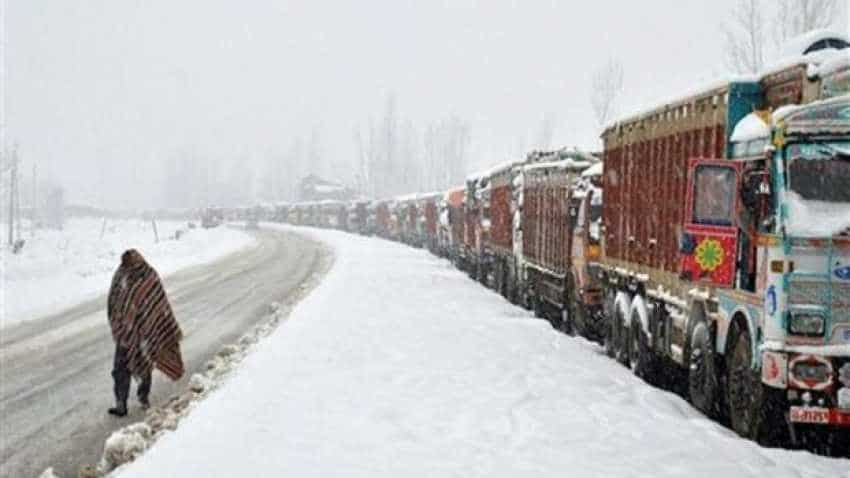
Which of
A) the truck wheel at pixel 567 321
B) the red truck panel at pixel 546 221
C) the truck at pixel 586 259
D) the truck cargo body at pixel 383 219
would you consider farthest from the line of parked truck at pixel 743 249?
the truck cargo body at pixel 383 219

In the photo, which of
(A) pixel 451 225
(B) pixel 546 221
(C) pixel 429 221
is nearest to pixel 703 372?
(B) pixel 546 221

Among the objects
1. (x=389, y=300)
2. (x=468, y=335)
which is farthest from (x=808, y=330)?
(x=389, y=300)

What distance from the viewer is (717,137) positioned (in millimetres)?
11586

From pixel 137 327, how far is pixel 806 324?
320 inches

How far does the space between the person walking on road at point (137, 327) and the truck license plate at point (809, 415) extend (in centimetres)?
783

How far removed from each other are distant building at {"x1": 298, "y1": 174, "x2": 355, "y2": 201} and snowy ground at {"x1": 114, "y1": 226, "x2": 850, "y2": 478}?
134 m

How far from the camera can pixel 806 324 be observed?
943cm

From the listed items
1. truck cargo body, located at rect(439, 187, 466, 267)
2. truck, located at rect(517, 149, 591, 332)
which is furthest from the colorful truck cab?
truck cargo body, located at rect(439, 187, 466, 267)

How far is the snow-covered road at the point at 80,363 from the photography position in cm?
1217

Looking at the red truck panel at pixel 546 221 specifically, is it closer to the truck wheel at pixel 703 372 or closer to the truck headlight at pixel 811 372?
the truck wheel at pixel 703 372

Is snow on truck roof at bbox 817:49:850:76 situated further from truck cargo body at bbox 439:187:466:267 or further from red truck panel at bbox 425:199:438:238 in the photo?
red truck panel at bbox 425:199:438:238

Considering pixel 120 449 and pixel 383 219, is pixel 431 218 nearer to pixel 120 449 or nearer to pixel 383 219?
pixel 383 219

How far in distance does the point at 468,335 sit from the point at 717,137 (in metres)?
7.27

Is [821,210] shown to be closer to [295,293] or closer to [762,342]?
[762,342]
